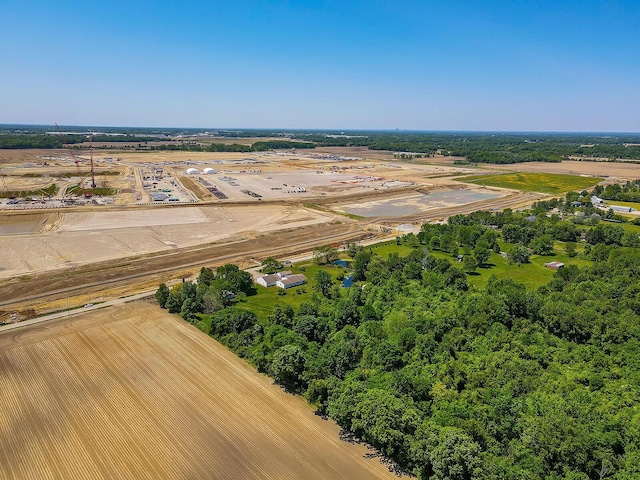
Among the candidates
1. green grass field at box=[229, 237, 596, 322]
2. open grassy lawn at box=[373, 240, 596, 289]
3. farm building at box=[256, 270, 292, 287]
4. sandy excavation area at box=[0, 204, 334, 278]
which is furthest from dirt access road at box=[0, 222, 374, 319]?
open grassy lawn at box=[373, 240, 596, 289]

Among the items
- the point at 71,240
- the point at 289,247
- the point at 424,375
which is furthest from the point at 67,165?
the point at 424,375

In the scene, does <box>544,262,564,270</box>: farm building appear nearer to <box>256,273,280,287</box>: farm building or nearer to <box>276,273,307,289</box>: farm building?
<box>276,273,307,289</box>: farm building

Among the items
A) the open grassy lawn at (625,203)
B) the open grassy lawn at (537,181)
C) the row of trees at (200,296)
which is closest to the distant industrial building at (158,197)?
the row of trees at (200,296)

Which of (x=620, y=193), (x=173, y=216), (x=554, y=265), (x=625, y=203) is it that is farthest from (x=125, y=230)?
(x=620, y=193)

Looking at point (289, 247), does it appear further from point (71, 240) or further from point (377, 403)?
point (377, 403)

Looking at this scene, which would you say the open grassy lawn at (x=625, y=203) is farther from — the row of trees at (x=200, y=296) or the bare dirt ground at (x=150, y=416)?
the bare dirt ground at (x=150, y=416)
